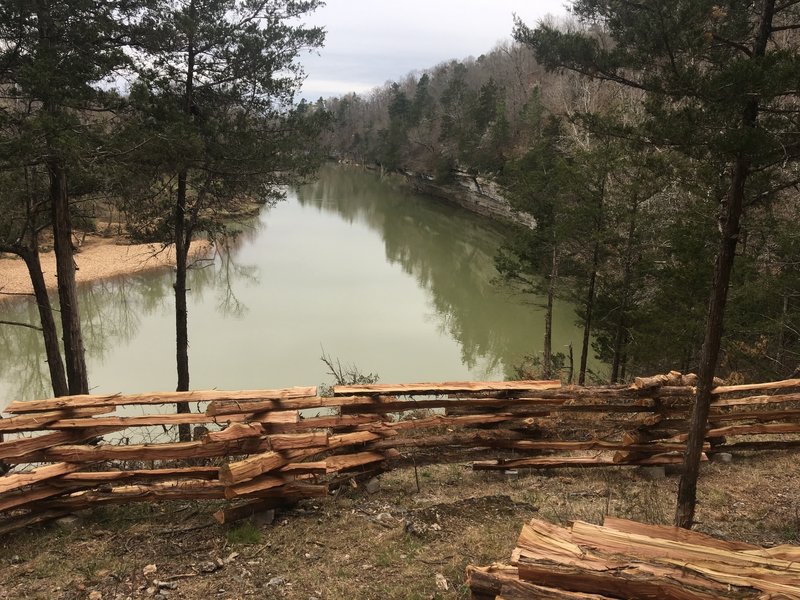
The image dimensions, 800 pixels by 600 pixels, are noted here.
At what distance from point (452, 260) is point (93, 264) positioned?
20.5m

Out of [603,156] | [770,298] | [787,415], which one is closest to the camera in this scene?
[787,415]

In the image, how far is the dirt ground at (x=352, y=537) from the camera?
398cm

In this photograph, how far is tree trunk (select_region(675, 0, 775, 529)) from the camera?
152 inches

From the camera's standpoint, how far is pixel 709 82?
387 centimetres

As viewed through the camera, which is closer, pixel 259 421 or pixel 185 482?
pixel 259 421

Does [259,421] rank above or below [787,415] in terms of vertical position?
above

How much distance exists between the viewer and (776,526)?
5.14m

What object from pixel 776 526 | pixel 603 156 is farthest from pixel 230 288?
pixel 776 526

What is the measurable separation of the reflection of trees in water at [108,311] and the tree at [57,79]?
5247mm

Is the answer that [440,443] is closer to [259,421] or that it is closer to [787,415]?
[259,421]

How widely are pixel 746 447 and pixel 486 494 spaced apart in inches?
153

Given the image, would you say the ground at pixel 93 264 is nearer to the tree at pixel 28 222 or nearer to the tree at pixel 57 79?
the tree at pixel 28 222

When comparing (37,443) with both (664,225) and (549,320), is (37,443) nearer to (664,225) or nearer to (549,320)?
(664,225)

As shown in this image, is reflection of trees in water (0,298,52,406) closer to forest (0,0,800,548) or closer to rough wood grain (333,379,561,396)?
forest (0,0,800,548)
